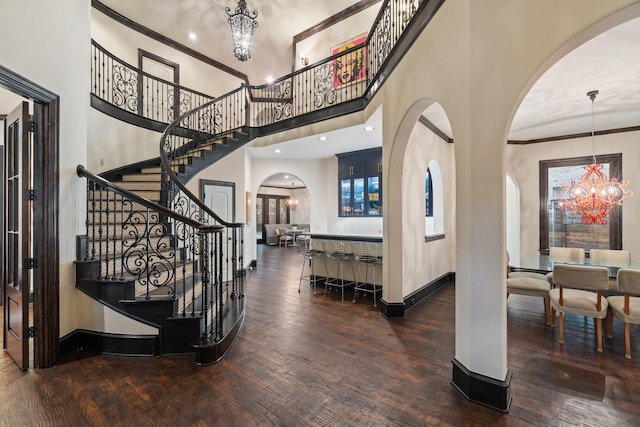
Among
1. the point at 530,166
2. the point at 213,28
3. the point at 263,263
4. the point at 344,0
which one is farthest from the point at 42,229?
the point at 530,166

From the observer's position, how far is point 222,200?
20.6 ft

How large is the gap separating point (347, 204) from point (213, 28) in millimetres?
5734

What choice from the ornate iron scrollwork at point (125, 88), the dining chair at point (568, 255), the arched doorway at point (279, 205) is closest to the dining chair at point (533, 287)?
the dining chair at point (568, 255)

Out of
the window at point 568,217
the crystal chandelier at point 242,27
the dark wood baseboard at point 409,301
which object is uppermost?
the crystal chandelier at point 242,27

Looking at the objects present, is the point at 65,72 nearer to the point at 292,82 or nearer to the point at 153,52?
the point at 292,82

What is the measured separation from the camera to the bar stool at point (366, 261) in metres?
4.51

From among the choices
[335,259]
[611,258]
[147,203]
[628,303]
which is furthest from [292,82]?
[611,258]

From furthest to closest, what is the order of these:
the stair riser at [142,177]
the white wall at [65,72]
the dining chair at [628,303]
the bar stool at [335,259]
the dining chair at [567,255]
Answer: the stair riser at [142,177]
the bar stool at [335,259]
the dining chair at [567,255]
the dining chair at [628,303]
the white wall at [65,72]

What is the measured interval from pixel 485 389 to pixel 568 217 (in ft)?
18.8

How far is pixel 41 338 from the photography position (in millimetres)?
2547

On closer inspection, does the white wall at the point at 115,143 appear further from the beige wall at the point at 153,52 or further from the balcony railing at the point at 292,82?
the beige wall at the point at 153,52

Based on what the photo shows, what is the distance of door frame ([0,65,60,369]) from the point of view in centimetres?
254

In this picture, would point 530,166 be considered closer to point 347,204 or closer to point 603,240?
point 603,240

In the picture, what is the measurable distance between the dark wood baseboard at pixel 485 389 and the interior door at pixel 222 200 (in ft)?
16.0
